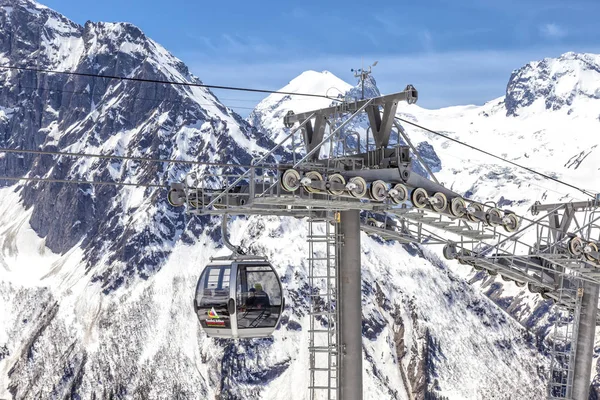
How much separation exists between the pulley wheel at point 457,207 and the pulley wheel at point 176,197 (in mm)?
7958

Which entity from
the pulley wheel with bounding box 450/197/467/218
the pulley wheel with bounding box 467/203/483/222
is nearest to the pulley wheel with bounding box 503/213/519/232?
the pulley wheel with bounding box 467/203/483/222

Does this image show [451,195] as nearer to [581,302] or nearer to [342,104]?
[342,104]

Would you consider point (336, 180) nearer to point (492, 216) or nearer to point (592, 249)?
point (492, 216)

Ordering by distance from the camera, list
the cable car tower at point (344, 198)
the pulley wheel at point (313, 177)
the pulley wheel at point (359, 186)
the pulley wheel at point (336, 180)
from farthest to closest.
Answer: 1. the pulley wheel at point (359, 186)
2. the cable car tower at point (344, 198)
3. the pulley wheel at point (336, 180)
4. the pulley wheel at point (313, 177)

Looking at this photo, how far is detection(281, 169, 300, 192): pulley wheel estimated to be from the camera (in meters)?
21.3

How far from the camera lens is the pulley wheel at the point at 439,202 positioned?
83.4ft

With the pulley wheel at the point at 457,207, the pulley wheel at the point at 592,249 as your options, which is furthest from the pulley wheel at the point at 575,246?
the pulley wheel at the point at 457,207

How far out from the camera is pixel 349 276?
2433 centimetres

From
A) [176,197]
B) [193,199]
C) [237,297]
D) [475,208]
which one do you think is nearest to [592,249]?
[475,208]

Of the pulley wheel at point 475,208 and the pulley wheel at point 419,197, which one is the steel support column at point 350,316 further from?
the pulley wheel at point 475,208

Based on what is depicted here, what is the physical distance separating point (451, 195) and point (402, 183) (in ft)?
8.94

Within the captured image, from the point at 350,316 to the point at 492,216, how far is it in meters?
7.20

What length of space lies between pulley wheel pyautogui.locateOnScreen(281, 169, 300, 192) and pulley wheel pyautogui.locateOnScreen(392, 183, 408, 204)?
3.35 m

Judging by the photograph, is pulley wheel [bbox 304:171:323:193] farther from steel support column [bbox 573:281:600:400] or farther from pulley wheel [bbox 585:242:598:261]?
steel support column [bbox 573:281:600:400]
